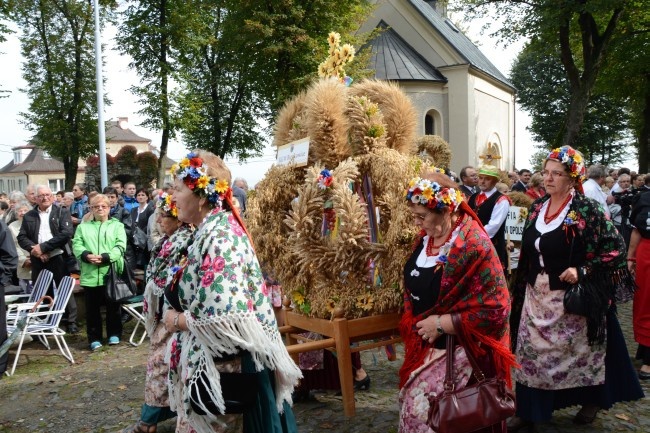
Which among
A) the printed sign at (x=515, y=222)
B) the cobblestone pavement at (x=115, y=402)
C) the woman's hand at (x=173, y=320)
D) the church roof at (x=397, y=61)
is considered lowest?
the cobblestone pavement at (x=115, y=402)

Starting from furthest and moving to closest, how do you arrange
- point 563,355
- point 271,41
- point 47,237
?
point 271,41, point 47,237, point 563,355

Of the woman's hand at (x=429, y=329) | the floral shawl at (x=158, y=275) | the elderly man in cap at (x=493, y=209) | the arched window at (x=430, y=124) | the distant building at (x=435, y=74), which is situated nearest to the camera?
the woman's hand at (x=429, y=329)

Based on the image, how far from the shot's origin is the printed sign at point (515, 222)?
6.93m

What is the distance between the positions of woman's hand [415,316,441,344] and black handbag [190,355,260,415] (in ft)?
3.41

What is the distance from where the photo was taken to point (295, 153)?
4.73m

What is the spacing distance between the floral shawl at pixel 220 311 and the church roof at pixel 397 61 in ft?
83.9

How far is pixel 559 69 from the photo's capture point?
4356 centimetres

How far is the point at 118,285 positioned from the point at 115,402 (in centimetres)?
240

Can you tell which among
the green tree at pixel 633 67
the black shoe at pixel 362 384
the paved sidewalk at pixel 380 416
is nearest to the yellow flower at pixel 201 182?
the paved sidewalk at pixel 380 416

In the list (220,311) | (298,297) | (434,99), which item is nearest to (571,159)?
(298,297)

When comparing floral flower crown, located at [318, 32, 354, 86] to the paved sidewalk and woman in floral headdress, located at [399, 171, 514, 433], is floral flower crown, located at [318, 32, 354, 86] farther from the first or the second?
the paved sidewalk

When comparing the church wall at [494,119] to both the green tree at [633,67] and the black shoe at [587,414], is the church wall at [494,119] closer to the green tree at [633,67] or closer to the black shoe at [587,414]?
the green tree at [633,67]

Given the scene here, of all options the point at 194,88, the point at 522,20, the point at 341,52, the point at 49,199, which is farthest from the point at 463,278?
the point at 194,88

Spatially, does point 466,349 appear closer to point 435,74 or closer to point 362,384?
point 362,384
